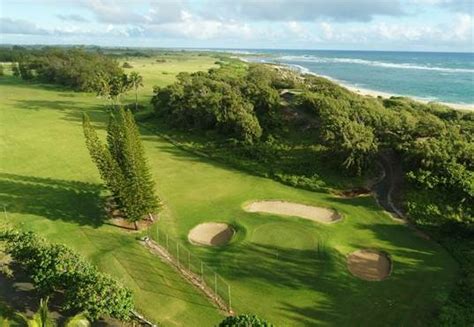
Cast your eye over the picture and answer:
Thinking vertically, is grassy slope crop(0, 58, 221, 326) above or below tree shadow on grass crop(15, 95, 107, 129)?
below

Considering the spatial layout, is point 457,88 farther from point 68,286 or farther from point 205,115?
point 68,286

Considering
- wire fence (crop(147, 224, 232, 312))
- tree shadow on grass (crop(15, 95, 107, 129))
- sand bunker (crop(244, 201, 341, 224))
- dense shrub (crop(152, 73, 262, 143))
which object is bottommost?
wire fence (crop(147, 224, 232, 312))

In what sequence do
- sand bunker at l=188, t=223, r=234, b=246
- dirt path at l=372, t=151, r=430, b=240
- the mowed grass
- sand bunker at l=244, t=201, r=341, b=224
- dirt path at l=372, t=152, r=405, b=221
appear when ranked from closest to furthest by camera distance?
1. the mowed grass
2. sand bunker at l=188, t=223, r=234, b=246
3. dirt path at l=372, t=151, r=430, b=240
4. sand bunker at l=244, t=201, r=341, b=224
5. dirt path at l=372, t=152, r=405, b=221

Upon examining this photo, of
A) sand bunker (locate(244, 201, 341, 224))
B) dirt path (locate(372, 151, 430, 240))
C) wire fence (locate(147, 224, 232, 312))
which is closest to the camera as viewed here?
wire fence (locate(147, 224, 232, 312))

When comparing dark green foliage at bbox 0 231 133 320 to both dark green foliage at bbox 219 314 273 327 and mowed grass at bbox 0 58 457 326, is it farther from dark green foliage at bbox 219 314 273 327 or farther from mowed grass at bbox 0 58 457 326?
dark green foliage at bbox 219 314 273 327

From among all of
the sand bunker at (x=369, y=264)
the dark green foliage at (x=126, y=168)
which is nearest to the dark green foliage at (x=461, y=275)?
the sand bunker at (x=369, y=264)

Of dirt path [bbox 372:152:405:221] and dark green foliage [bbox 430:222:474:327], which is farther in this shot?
dirt path [bbox 372:152:405:221]

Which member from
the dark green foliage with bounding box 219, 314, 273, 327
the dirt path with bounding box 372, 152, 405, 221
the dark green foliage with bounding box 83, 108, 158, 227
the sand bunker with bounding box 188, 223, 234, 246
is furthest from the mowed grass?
the dark green foliage with bounding box 219, 314, 273, 327
